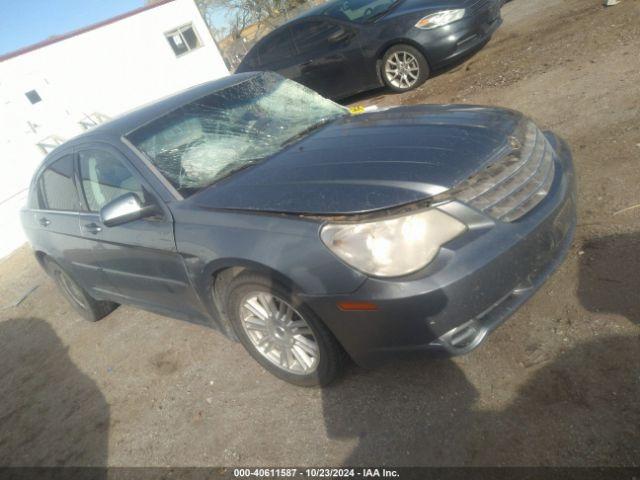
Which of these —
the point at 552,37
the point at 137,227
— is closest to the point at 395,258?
the point at 137,227

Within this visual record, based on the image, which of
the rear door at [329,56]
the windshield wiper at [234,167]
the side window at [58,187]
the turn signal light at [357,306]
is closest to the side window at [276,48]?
the rear door at [329,56]

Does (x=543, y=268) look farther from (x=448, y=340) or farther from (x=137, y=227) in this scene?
(x=137, y=227)

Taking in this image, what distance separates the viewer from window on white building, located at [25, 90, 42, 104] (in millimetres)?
14171

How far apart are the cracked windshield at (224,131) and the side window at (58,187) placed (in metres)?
0.99

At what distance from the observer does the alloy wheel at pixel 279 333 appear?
2.43 meters

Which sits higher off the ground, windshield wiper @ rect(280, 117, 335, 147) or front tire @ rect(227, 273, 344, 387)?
windshield wiper @ rect(280, 117, 335, 147)

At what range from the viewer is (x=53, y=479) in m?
2.85

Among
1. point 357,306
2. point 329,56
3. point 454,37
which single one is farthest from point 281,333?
point 329,56

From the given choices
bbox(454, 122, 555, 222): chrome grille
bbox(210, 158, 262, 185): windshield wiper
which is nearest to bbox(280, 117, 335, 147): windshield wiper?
bbox(210, 158, 262, 185): windshield wiper

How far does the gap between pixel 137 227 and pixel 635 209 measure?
10.4 feet

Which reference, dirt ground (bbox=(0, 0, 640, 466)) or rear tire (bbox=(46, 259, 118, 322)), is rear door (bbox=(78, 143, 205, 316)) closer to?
dirt ground (bbox=(0, 0, 640, 466))

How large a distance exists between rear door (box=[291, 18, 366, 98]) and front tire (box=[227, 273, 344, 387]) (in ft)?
18.6

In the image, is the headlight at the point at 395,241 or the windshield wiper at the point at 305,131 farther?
the windshield wiper at the point at 305,131

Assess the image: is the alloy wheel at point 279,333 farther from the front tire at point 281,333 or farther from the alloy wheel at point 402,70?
the alloy wheel at point 402,70
